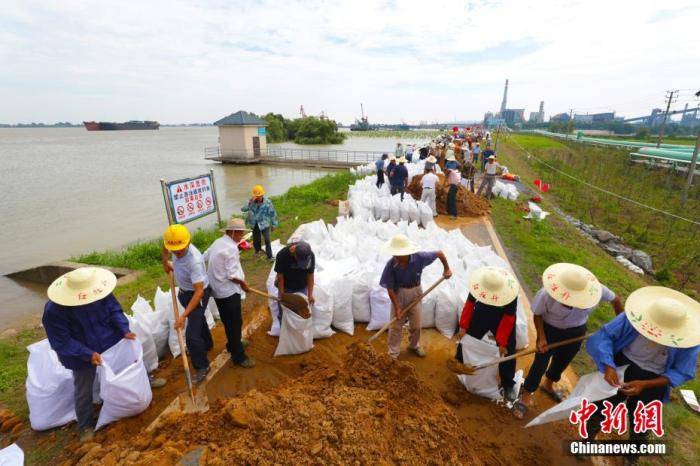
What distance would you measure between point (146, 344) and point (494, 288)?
2.97 metres

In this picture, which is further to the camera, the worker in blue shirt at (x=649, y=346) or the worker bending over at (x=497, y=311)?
the worker bending over at (x=497, y=311)

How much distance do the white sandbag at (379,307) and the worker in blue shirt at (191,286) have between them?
5.40 feet

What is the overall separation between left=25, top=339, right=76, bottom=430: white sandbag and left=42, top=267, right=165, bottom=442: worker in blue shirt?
22 cm

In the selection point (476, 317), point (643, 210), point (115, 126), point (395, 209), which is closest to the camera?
point (476, 317)

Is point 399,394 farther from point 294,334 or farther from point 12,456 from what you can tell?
point 12,456

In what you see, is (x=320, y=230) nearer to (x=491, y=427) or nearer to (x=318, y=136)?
(x=491, y=427)

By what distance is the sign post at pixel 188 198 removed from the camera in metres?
5.41

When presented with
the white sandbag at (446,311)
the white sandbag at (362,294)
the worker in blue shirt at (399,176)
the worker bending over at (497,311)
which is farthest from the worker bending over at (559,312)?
the worker in blue shirt at (399,176)

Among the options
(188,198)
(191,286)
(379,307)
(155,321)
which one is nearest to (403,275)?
(379,307)

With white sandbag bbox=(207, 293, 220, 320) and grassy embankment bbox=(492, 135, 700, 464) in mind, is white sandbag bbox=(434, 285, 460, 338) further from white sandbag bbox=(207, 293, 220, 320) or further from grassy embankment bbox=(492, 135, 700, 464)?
white sandbag bbox=(207, 293, 220, 320)

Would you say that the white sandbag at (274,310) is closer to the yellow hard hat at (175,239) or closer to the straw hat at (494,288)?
the yellow hard hat at (175,239)

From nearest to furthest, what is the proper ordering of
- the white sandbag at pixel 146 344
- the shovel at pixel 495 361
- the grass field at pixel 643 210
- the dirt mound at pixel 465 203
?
the shovel at pixel 495 361 → the white sandbag at pixel 146 344 → the grass field at pixel 643 210 → the dirt mound at pixel 465 203

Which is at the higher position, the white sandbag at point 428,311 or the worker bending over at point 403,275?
the worker bending over at point 403,275

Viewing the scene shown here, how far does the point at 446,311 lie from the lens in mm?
3527
